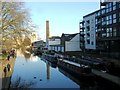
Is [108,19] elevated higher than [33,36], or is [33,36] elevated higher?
[108,19]

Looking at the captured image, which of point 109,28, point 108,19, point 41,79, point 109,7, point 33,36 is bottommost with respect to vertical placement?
point 41,79

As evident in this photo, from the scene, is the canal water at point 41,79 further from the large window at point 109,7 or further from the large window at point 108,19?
the large window at point 109,7

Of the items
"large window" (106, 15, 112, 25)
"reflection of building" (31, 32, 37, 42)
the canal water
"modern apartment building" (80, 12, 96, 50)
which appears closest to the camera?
the canal water

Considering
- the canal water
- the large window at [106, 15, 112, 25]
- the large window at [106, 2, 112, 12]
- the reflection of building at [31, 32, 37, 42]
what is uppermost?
the large window at [106, 2, 112, 12]

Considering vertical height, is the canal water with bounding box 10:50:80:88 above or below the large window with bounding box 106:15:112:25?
below

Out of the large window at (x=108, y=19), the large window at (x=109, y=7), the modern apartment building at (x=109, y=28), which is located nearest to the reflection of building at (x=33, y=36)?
the modern apartment building at (x=109, y=28)

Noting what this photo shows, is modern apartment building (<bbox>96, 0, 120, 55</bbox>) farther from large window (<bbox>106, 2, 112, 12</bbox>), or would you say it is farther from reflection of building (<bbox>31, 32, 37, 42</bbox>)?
reflection of building (<bbox>31, 32, 37, 42</bbox>)

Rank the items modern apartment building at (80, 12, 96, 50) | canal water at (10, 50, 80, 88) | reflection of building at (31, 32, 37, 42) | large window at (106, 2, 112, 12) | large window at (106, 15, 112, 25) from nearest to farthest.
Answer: canal water at (10, 50, 80, 88), reflection of building at (31, 32, 37, 42), large window at (106, 2, 112, 12), large window at (106, 15, 112, 25), modern apartment building at (80, 12, 96, 50)

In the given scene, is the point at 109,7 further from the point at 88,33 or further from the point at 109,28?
the point at 88,33

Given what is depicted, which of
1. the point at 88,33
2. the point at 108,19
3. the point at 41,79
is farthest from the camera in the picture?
the point at 88,33

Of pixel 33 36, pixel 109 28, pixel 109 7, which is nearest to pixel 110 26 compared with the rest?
pixel 109 28

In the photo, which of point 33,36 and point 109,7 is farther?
point 109,7

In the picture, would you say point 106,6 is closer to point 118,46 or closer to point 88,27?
point 118,46

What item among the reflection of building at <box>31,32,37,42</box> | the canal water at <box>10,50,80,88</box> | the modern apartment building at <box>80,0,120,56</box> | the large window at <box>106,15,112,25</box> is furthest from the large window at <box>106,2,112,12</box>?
the reflection of building at <box>31,32,37,42</box>
